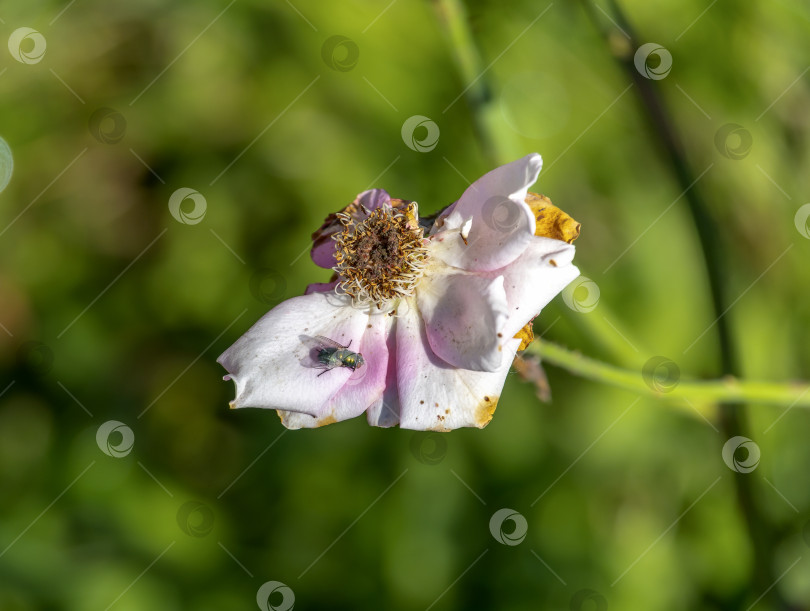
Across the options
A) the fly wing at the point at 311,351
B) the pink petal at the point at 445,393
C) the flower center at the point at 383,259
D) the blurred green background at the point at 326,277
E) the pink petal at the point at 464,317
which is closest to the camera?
the pink petal at the point at 464,317

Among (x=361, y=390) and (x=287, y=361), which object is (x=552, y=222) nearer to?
(x=361, y=390)

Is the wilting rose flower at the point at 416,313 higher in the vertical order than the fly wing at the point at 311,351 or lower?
higher

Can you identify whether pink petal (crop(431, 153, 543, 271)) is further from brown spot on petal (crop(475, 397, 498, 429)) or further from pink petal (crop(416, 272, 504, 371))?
brown spot on petal (crop(475, 397, 498, 429))

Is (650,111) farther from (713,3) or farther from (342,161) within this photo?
(342,161)

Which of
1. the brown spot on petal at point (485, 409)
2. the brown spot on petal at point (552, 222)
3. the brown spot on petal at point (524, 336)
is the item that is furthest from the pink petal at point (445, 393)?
the brown spot on petal at point (552, 222)

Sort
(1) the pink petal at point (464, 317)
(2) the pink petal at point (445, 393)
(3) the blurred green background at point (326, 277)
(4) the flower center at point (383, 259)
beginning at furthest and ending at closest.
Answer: (3) the blurred green background at point (326, 277) → (4) the flower center at point (383, 259) → (2) the pink petal at point (445, 393) → (1) the pink petal at point (464, 317)

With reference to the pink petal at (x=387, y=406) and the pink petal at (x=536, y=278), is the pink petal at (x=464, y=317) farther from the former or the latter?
the pink petal at (x=387, y=406)

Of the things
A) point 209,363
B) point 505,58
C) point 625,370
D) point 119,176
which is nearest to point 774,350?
point 625,370

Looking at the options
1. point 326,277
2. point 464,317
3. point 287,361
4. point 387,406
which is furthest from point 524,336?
point 326,277
